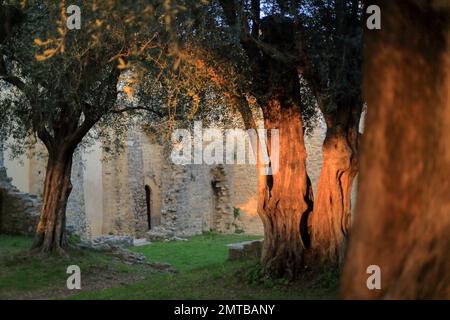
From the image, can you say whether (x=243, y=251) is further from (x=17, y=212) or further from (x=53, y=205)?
(x=17, y=212)

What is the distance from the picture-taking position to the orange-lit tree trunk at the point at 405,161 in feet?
12.5

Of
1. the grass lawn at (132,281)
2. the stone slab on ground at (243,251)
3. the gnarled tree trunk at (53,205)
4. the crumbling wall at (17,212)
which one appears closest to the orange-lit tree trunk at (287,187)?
the grass lawn at (132,281)

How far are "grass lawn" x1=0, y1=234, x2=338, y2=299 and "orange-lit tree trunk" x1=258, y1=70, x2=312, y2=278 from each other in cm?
40

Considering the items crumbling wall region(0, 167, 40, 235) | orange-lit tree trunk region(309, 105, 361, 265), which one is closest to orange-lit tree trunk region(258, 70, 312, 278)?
orange-lit tree trunk region(309, 105, 361, 265)

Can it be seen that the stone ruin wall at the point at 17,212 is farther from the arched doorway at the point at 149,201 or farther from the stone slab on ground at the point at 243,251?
the arched doorway at the point at 149,201

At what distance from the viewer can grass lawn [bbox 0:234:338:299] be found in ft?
27.8

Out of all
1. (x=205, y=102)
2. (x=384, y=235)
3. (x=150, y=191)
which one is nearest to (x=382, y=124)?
(x=384, y=235)

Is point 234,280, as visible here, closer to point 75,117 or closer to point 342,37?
point 342,37

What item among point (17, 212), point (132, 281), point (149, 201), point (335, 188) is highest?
point (335, 188)

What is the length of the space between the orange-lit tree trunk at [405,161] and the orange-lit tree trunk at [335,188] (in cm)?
437

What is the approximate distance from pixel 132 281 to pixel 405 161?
29.6 ft

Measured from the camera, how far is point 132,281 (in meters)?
12.1

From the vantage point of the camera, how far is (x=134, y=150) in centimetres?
2758

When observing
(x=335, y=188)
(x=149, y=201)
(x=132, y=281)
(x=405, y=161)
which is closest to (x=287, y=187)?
(x=335, y=188)
